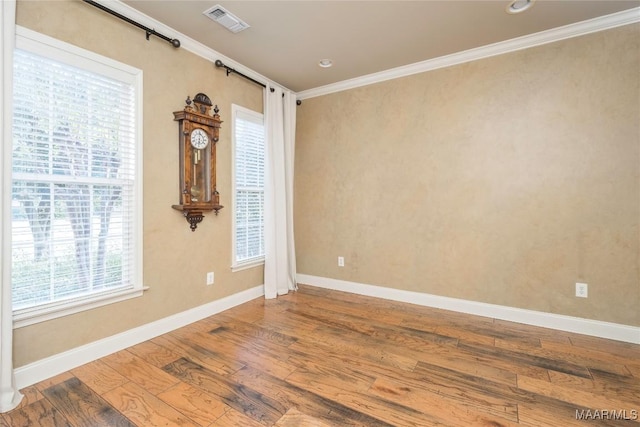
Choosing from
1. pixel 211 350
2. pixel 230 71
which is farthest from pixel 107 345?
pixel 230 71

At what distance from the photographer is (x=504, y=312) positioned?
3.03m

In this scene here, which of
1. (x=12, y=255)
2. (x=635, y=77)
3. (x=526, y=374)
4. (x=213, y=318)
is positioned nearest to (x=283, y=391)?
(x=213, y=318)

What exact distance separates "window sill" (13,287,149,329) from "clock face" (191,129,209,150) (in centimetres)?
135

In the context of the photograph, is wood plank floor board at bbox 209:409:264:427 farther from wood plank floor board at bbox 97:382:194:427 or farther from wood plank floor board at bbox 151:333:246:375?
wood plank floor board at bbox 151:333:246:375

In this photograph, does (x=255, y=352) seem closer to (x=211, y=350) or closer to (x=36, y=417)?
(x=211, y=350)

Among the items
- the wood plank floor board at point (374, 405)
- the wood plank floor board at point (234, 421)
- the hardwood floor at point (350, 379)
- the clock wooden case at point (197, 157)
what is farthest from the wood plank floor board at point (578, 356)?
the clock wooden case at point (197, 157)

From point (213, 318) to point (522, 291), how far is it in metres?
2.98

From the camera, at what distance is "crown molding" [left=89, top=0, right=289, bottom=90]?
2331 mm

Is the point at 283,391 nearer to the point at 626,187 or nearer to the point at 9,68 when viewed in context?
the point at 9,68

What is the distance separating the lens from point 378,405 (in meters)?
1.77

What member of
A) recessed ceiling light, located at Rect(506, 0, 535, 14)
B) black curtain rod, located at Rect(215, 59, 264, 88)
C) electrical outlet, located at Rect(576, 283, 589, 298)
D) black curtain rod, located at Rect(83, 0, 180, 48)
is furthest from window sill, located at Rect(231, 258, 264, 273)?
recessed ceiling light, located at Rect(506, 0, 535, 14)

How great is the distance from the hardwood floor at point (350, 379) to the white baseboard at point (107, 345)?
67 mm

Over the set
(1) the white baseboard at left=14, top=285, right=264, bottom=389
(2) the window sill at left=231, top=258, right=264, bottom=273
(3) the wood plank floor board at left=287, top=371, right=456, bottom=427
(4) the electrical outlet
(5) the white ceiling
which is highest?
(5) the white ceiling

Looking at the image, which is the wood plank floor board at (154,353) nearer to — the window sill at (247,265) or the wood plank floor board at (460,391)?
the window sill at (247,265)
